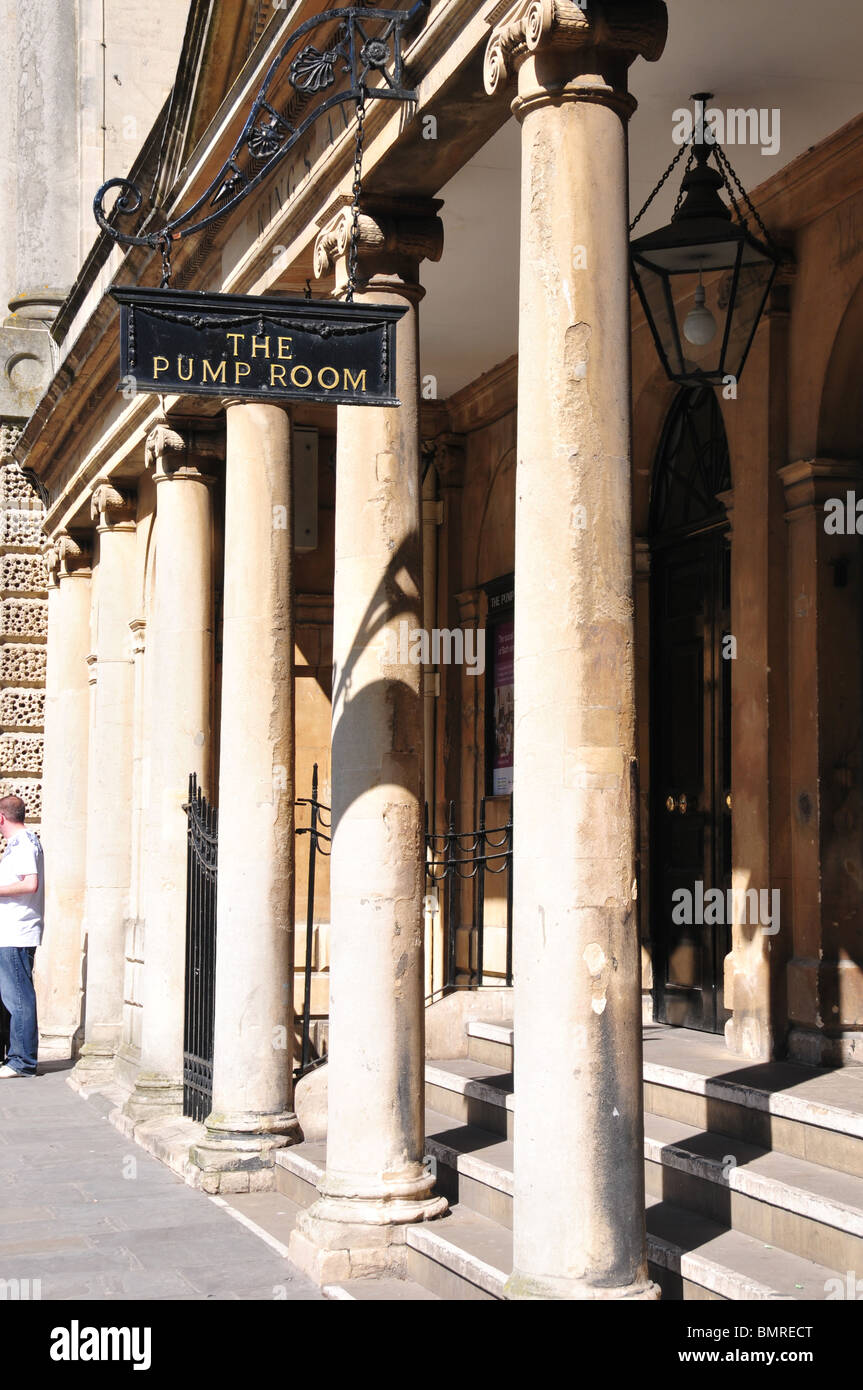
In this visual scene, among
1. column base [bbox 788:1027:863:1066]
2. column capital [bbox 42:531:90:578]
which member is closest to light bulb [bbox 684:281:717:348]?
column base [bbox 788:1027:863:1066]

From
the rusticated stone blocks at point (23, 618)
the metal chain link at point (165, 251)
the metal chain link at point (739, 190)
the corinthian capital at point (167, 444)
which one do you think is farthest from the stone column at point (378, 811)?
the rusticated stone blocks at point (23, 618)

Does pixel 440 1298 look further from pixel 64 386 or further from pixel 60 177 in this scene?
pixel 60 177

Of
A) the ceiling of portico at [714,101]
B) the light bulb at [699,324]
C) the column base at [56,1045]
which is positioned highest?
the ceiling of portico at [714,101]

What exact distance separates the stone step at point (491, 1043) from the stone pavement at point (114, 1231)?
5.41 ft

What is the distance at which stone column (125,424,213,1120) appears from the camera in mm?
10734

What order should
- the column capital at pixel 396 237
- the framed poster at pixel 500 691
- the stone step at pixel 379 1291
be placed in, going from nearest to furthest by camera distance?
the stone step at pixel 379 1291 < the column capital at pixel 396 237 < the framed poster at pixel 500 691

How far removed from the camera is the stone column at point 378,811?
6.96 m

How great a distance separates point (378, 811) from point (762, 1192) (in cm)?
227

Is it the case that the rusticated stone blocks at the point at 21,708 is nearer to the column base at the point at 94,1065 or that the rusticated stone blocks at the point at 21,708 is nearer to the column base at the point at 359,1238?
the column base at the point at 94,1065

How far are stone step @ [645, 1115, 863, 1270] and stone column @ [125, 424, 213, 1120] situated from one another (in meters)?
4.65

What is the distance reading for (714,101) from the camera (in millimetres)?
7438

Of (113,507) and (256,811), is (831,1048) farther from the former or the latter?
(113,507)

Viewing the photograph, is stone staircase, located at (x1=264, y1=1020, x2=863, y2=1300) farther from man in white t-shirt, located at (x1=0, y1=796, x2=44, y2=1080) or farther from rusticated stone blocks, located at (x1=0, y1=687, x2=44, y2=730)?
rusticated stone blocks, located at (x1=0, y1=687, x2=44, y2=730)
